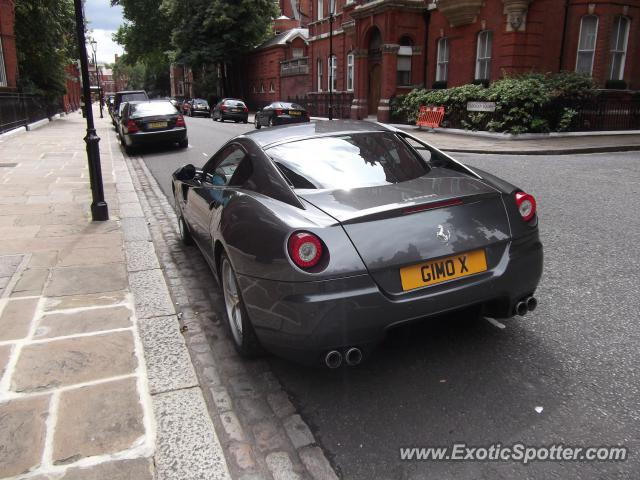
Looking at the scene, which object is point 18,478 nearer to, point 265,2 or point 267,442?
point 267,442

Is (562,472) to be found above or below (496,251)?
below

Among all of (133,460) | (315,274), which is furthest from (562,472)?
Result: (133,460)

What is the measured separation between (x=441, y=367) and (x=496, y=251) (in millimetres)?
772

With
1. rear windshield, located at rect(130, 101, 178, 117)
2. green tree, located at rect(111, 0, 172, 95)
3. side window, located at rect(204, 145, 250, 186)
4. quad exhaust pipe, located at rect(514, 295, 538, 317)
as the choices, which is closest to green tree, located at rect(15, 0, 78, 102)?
rear windshield, located at rect(130, 101, 178, 117)

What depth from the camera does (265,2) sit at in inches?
1854

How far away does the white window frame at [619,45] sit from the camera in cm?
2180

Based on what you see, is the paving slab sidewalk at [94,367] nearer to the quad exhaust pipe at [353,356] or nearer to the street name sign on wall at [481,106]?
the quad exhaust pipe at [353,356]

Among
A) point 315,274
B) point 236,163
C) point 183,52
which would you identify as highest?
point 183,52

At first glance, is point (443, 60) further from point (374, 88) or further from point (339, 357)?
point (339, 357)

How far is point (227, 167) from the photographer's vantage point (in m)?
4.43

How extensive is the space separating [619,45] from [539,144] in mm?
9048

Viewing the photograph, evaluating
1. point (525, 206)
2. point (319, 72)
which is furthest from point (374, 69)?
point (525, 206)

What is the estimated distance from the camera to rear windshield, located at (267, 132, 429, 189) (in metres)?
3.53

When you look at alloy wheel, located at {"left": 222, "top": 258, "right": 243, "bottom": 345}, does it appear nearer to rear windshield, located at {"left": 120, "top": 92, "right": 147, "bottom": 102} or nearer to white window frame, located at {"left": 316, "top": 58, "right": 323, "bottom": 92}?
rear windshield, located at {"left": 120, "top": 92, "right": 147, "bottom": 102}
